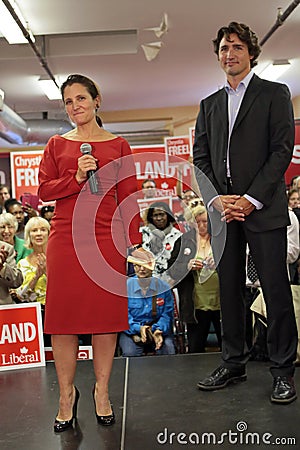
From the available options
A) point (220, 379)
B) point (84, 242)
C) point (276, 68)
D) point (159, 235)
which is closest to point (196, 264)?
point (159, 235)

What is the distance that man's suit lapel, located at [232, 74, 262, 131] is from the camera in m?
2.53

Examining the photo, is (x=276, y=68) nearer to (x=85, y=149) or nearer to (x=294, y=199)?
(x=294, y=199)

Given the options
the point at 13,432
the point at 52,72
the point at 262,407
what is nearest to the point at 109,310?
the point at 13,432

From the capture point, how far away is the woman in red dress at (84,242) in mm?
2271

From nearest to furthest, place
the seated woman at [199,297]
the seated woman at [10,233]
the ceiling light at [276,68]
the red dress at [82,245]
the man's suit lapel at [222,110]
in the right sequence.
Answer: the red dress at [82,245]
the man's suit lapel at [222,110]
the seated woman at [199,297]
the seated woman at [10,233]
the ceiling light at [276,68]

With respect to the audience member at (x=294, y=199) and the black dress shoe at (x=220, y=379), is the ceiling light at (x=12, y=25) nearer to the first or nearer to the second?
the audience member at (x=294, y=199)

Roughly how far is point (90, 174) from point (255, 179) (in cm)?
72

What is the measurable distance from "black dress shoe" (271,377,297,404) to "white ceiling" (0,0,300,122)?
4161mm

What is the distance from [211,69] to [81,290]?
6.99 m

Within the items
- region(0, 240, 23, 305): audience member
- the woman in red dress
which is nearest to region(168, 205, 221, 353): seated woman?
region(0, 240, 23, 305): audience member

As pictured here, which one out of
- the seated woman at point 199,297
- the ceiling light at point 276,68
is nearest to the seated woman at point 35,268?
the seated woman at point 199,297

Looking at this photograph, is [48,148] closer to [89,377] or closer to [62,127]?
[89,377]

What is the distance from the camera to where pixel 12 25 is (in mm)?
5684

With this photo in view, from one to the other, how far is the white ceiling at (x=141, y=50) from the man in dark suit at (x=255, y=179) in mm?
3412
